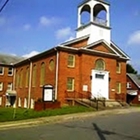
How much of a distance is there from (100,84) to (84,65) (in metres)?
3.28

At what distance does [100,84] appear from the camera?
33969 millimetres

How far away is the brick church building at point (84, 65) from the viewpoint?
32.0 metres

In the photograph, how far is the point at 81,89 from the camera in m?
32.2

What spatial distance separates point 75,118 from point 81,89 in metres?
A: 11.3

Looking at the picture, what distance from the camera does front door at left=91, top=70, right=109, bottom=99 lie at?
33356mm

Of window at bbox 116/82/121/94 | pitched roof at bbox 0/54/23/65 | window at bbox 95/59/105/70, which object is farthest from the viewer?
pitched roof at bbox 0/54/23/65

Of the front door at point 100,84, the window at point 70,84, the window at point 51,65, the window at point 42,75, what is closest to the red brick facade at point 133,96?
the front door at point 100,84

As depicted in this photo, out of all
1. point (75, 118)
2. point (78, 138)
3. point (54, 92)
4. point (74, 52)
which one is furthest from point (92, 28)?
point (78, 138)

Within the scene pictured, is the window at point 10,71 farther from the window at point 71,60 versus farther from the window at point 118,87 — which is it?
the window at point 118,87

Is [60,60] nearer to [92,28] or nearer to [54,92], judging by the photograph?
[54,92]

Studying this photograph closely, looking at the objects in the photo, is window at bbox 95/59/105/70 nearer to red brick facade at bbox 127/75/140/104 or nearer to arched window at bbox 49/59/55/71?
arched window at bbox 49/59/55/71

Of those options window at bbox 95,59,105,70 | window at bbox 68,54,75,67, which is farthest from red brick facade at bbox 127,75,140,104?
window at bbox 68,54,75,67

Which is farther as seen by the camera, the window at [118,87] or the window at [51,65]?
the window at [118,87]

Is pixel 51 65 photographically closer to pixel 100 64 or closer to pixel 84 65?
pixel 84 65
